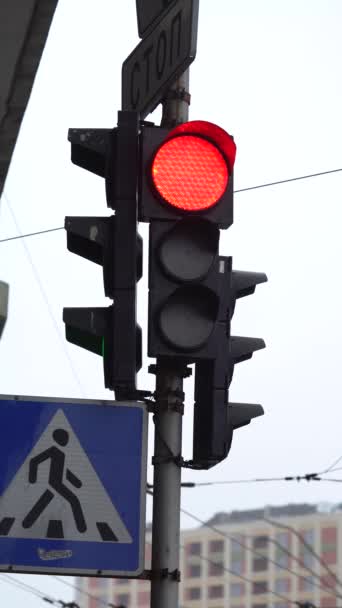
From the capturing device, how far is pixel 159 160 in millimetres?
4688

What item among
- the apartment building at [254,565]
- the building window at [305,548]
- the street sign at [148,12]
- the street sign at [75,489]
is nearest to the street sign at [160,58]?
the street sign at [148,12]

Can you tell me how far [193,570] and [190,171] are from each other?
13545 cm

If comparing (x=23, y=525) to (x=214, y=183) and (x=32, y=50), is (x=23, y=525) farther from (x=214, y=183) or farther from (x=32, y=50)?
(x=32, y=50)

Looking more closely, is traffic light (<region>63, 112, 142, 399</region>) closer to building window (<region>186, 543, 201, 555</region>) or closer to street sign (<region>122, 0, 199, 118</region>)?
street sign (<region>122, 0, 199, 118</region>)

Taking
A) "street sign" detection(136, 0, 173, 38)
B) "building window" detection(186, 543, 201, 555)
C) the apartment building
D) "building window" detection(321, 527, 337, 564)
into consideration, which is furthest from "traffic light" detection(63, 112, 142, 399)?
"building window" detection(186, 543, 201, 555)

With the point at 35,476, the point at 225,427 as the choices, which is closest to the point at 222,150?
the point at 225,427

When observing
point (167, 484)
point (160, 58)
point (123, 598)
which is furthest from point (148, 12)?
point (123, 598)

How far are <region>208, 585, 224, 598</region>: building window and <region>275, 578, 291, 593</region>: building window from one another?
7002mm

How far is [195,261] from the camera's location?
4.61 meters

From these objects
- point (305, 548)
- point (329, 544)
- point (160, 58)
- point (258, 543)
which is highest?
point (258, 543)

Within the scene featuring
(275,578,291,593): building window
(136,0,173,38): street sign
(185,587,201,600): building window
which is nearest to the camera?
(136,0,173,38): street sign

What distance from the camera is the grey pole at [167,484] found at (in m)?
4.58

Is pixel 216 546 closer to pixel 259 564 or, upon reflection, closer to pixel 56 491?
pixel 259 564

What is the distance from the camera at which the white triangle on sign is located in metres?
4.59
